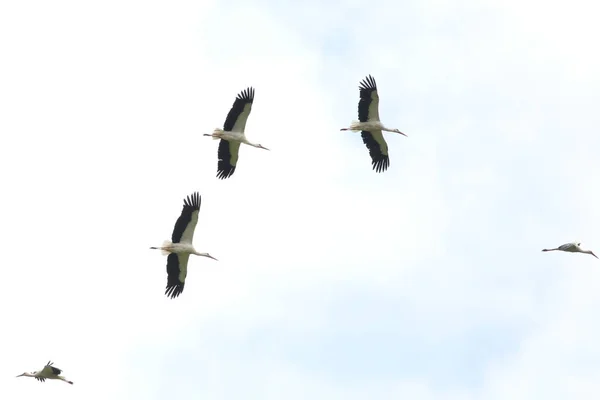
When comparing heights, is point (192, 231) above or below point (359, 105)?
below

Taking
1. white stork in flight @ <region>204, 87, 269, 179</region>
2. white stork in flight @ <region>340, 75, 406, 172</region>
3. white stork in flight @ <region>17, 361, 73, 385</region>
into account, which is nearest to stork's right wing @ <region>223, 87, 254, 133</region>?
white stork in flight @ <region>204, 87, 269, 179</region>

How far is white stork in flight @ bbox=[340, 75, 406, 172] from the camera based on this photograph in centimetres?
3195

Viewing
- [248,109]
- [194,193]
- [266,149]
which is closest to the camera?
[194,193]

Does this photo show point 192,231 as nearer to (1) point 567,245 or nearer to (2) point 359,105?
(2) point 359,105

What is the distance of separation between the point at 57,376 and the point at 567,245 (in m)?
12.8

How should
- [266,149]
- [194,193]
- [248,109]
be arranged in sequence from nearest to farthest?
[194,193]
[248,109]
[266,149]

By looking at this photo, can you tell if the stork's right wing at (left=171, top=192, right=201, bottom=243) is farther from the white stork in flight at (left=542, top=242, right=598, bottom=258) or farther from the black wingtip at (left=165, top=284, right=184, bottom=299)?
the white stork in flight at (left=542, top=242, right=598, bottom=258)

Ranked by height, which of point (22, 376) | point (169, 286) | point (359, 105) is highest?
point (359, 105)

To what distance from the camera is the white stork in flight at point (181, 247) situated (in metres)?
28.2

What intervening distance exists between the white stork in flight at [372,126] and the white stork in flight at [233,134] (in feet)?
10.5

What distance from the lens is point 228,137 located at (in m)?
30.9

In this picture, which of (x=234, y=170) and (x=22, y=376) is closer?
(x=22, y=376)

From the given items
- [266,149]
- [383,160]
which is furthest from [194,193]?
[383,160]

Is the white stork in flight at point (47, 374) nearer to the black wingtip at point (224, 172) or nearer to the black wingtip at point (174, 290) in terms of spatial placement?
the black wingtip at point (174, 290)
